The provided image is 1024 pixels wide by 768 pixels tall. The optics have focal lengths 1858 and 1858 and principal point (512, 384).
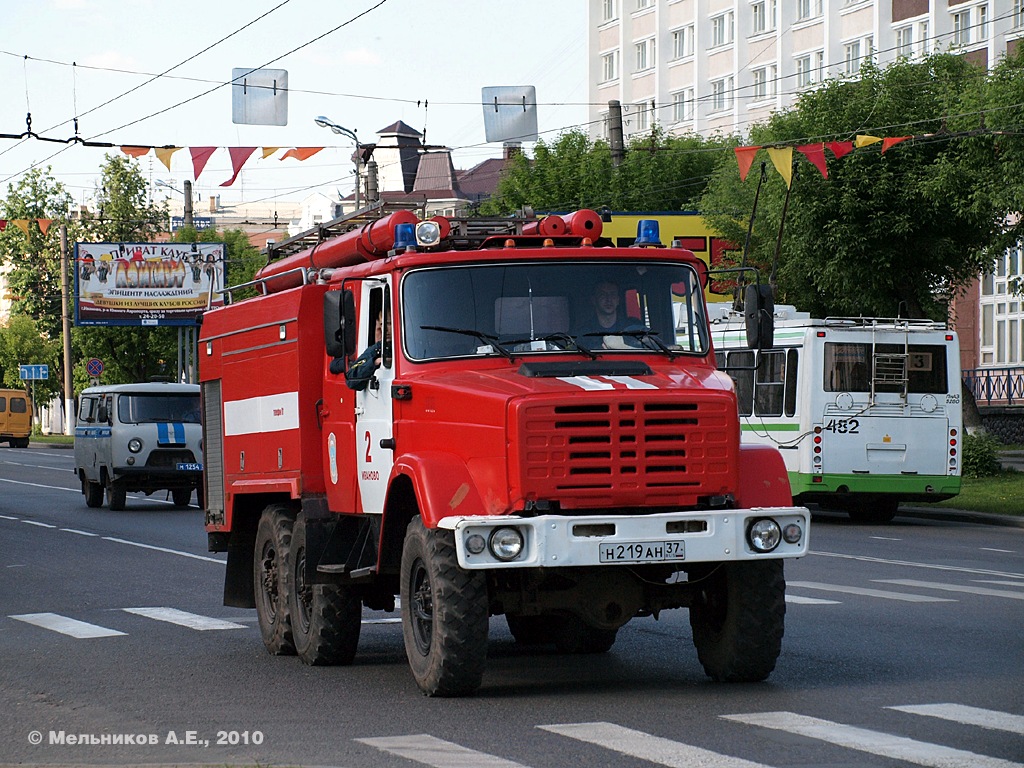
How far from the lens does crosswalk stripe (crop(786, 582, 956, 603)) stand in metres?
14.9

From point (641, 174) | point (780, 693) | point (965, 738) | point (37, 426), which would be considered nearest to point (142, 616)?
point (780, 693)

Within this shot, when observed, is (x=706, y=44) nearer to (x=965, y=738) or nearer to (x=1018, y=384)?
(x=1018, y=384)

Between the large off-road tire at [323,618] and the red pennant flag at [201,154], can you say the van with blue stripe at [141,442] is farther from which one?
the large off-road tire at [323,618]

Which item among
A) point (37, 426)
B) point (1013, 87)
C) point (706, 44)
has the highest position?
point (706, 44)

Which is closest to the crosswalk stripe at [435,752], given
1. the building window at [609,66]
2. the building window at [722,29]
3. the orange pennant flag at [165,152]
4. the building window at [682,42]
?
the orange pennant flag at [165,152]

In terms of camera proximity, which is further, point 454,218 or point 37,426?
point 37,426

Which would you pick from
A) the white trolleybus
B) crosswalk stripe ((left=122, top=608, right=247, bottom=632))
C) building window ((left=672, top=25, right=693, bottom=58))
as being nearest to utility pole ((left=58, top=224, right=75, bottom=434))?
building window ((left=672, top=25, right=693, bottom=58))

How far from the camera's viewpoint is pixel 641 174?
2397 inches

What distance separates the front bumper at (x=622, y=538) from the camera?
30.1 feet

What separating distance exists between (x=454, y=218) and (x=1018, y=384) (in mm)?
39804

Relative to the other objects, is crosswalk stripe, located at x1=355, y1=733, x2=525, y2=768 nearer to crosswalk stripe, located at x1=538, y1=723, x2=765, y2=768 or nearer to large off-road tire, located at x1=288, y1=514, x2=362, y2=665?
crosswalk stripe, located at x1=538, y1=723, x2=765, y2=768

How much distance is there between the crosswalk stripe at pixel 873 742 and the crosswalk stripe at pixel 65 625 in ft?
20.1

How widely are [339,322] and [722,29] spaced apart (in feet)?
227

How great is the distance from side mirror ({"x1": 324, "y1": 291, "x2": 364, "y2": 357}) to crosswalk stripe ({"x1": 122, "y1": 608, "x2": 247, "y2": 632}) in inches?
144
